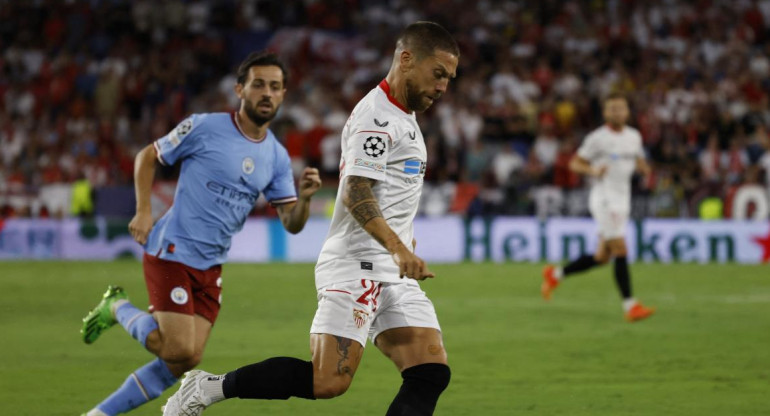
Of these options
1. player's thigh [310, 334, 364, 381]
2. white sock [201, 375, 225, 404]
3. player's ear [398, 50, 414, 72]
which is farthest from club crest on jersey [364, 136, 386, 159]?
white sock [201, 375, 225, 404]

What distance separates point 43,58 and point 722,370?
19.7 meters

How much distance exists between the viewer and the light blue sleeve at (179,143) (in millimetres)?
6355

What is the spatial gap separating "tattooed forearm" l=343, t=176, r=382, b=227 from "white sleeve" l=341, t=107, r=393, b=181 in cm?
3

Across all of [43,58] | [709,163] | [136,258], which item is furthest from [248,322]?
[43,58]

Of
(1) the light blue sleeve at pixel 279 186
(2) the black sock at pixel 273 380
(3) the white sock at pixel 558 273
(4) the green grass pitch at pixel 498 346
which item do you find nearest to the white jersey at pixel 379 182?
(2) the black sock at pixel 273 380

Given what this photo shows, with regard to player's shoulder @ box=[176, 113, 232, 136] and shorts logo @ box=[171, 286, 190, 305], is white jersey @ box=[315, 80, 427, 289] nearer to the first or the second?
shorts logo @ box=[171, 286, 190, 305]

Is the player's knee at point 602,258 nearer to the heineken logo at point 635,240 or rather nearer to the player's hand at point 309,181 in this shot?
the heineken logo at point 635,240

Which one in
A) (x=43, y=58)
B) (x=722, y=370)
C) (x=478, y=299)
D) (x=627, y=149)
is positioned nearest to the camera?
(x=722, y=370)

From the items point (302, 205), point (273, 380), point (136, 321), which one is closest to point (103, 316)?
point (136, 321)

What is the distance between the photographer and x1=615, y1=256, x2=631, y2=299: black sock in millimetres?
11344

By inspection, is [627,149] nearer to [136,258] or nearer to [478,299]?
[478,299]

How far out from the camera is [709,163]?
19672mm

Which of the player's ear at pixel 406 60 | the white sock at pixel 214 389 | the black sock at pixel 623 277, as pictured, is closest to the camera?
the player's ear at pixel 406 60

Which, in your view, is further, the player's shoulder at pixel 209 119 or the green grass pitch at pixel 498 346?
the green grass pitch at pixel 498 346
